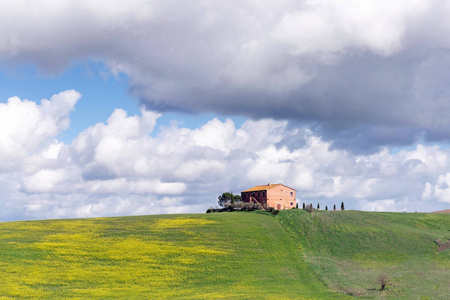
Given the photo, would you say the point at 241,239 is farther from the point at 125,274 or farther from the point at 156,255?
the point at 125,274

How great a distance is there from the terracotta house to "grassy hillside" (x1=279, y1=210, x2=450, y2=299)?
16.3 meters

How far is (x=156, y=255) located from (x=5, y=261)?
22.5 metres

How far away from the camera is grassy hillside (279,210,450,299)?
61.5 metres

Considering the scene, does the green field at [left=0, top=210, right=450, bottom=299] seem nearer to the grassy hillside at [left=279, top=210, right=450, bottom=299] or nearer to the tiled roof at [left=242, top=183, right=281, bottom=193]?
the grassy hillside at [left=279, top=210, right=450, bottom=299]

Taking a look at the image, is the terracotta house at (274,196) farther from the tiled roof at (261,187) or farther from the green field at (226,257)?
the green field at (226,257)

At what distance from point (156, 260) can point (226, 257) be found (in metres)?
11.0

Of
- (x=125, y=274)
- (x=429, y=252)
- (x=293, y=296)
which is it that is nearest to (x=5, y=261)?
(x=125, y=274)

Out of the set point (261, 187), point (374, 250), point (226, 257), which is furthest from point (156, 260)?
point (261, 187)

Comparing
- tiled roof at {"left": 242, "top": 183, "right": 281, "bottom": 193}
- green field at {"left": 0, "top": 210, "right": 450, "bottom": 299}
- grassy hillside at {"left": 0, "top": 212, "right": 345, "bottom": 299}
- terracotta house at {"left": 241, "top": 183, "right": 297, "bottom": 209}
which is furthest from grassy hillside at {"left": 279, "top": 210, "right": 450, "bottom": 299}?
tiled roof at {"left": 242, "top": 183, "right": 281, "bottom": 193}

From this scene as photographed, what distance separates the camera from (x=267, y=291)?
5838 centimetres

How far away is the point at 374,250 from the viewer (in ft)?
259

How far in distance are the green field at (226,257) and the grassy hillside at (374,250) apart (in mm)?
175

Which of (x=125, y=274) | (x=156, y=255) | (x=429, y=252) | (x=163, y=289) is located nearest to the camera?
(x=163, y=289)

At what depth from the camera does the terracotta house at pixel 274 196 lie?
11175cm
